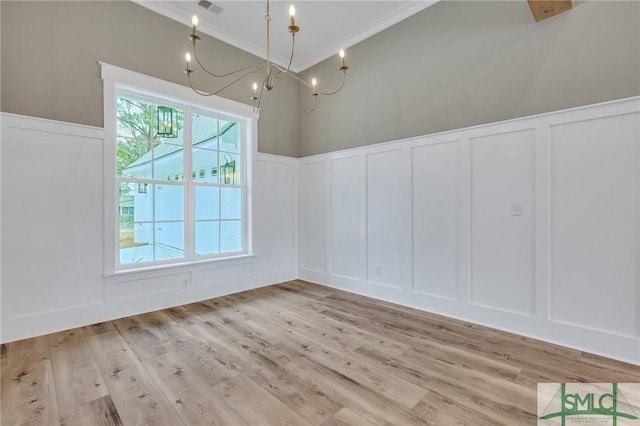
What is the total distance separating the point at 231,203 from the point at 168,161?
986mm

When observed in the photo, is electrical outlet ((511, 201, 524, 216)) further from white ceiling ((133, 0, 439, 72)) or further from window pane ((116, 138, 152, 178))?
window pane ((116, 138, 152, 178))

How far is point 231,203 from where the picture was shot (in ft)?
13.9

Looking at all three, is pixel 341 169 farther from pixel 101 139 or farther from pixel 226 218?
pixel 101 139

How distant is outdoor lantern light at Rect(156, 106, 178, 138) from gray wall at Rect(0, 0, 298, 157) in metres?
0.37

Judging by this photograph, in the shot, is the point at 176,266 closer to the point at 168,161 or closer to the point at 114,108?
the point at 168,161

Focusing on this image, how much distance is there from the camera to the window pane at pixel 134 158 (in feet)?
10.7

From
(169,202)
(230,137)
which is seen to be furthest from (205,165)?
(169,202)

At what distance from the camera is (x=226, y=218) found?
13.6ft

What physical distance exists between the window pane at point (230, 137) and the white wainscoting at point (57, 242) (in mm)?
1427

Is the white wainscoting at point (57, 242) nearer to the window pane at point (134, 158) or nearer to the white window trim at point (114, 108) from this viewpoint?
the white window trim at point (114, 108)

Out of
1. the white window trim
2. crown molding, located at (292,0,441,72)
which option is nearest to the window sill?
the white window trim

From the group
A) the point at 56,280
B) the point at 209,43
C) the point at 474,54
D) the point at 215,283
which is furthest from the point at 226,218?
the point at 474,54

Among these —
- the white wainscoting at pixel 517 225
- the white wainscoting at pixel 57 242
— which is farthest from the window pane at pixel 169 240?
the white wainscoting at pixel 517 225

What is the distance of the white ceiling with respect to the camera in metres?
3.39
